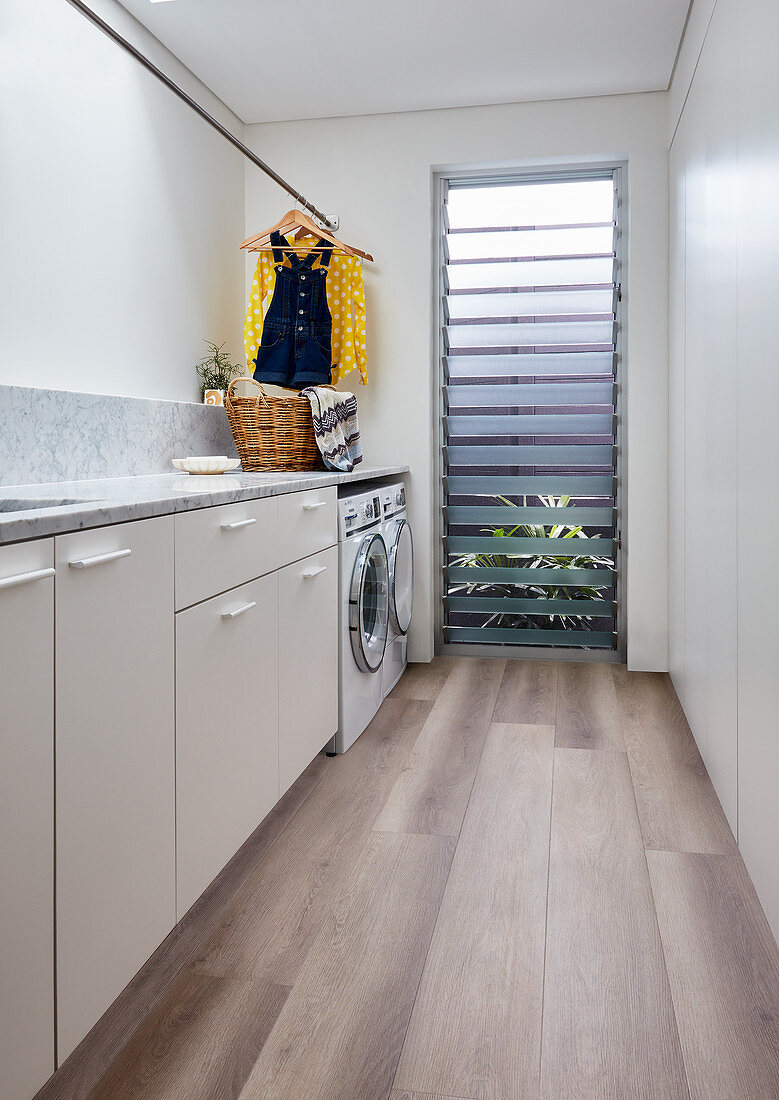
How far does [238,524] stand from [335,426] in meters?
1.18

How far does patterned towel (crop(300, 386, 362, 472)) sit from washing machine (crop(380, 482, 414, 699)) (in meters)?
0.24

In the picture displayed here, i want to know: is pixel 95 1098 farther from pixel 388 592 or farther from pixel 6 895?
pixel 388 592

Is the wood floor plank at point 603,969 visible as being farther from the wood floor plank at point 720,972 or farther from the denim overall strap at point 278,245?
the denim overall strap at point 278,245

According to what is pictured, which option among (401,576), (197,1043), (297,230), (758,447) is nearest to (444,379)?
(297,230)

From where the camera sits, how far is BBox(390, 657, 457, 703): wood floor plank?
3404 mm

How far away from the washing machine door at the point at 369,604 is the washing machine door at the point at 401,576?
0.34ft

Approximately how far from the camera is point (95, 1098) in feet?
4.15

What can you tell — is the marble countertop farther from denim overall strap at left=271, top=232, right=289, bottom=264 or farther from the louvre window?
the louvre window

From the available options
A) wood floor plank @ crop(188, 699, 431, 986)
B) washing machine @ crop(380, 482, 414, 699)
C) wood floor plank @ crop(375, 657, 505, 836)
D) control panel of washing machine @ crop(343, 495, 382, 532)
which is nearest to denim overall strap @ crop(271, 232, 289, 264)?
washing machine @ crop(380, 482, 414, 699)

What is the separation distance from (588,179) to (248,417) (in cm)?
198

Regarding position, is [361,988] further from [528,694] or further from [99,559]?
[528,694]

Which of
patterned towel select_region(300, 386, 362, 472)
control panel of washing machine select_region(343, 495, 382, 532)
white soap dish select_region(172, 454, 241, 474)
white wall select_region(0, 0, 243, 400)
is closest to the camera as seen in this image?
white wall select_region(0, 0, 243, 400)

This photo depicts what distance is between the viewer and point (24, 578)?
3.50ft

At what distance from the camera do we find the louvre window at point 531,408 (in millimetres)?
3760
